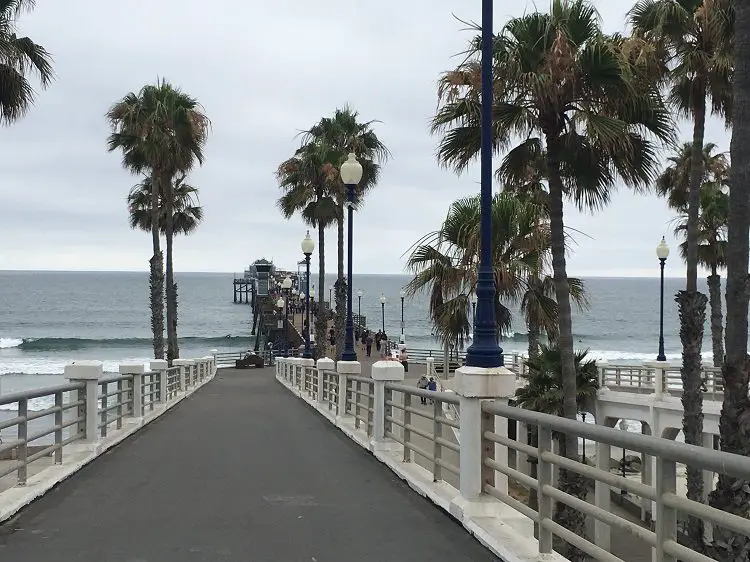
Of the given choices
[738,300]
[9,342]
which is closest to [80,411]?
[738,300]

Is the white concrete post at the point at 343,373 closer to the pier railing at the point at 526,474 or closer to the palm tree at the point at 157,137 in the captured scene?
the pier railing at the point at 526,474

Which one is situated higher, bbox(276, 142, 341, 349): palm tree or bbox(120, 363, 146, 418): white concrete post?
bbox(276, 142, 341, 349): palm tree

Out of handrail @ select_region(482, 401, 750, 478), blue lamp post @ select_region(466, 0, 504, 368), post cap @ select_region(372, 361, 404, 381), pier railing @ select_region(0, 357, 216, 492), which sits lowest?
pier railing @ select_region(0, 357, 216, 492)

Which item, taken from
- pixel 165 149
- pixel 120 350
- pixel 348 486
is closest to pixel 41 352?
pixel 120 350

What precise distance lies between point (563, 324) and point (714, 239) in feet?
68.8

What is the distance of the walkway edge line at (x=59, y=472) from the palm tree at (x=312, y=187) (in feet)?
75.6

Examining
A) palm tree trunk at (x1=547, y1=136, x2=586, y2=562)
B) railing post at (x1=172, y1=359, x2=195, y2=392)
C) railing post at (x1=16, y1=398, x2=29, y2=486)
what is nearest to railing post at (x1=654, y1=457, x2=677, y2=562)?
railing post at (x1=16, y1=398, x2=29, y2=486)

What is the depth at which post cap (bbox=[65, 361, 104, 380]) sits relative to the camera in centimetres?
1145

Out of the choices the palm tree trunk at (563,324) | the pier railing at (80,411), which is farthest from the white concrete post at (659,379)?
Result: the pier railing at (80,411)

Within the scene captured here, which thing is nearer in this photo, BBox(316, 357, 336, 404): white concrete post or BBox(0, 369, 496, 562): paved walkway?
BBox(0, 369, 496, 562): paved walkway

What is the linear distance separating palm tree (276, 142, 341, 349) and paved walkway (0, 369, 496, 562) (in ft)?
83.8

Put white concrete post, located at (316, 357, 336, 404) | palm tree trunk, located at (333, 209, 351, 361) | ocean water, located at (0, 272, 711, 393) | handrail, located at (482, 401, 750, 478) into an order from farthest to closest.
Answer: ocean water, located at (0, 272, 711, 393)
palm tree trunk, located at (333, 209, 351, 361)
white concrete post, located at (316, 357, 336, 404)
handrail, located at (482, 401, 750, 478)

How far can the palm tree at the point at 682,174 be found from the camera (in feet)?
109

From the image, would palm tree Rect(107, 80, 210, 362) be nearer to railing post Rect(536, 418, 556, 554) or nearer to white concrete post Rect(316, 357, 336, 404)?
white concrete post Rect(316, 357, 336, 404)
